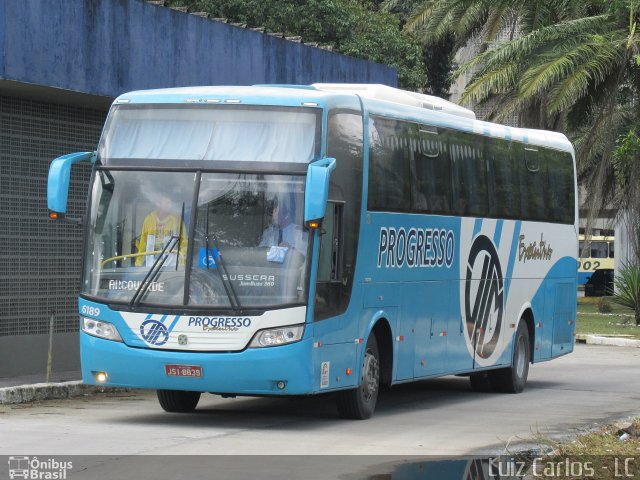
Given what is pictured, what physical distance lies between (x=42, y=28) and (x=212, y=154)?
4.78m

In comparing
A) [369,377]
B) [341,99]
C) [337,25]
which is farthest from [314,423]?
[337,25]

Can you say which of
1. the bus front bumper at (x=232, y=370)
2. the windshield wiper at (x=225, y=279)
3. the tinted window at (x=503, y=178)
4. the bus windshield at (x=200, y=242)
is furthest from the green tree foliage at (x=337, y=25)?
the bus front bumper at (x=232, y=370)

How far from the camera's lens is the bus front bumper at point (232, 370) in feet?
43.6

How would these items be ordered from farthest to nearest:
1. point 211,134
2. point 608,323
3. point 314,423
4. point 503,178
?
point 608,323 < point 503,178 < point 314,423 < point 211,134

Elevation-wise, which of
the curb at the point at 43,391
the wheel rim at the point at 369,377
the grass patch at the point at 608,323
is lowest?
the curb at the point at 43,391

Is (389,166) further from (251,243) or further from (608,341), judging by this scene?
(608,341)

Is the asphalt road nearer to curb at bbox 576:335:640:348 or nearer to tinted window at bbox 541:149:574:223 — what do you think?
tinted window at bbox 541:149:574:223

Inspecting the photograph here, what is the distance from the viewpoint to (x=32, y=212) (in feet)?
62.1

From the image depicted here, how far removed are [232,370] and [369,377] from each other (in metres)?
2.10

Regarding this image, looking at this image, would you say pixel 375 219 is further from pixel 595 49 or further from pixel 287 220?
pixel 595 49

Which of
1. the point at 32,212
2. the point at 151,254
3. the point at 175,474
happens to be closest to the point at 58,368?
the point at 32,212

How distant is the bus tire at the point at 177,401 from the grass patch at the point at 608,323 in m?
18.0

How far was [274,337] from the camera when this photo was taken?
13.4 metres

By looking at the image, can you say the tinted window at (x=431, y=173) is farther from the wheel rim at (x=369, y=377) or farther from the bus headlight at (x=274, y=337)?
the bus headlight at (x=274, y=337)
